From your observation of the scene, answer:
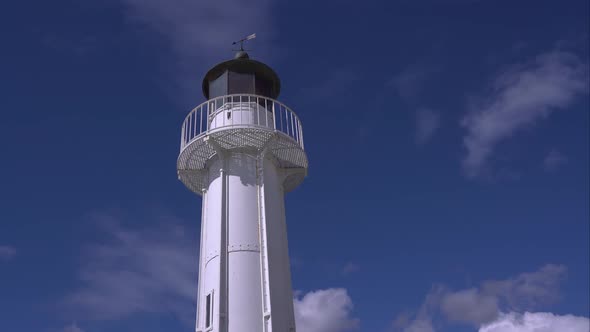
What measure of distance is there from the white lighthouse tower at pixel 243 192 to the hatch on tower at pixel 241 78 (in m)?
0.04

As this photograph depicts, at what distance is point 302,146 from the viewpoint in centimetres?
2180

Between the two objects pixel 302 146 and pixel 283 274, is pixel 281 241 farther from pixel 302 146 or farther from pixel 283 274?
pixel 302 146

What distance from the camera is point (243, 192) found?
66.2ft

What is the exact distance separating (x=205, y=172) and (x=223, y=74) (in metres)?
4.44

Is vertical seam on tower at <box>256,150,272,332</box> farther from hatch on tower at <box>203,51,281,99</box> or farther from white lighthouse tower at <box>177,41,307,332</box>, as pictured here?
hatch on tower at <box>203,51,281,99</box>

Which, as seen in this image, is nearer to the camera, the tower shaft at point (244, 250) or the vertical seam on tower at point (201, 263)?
the tower shaft at point (244, 250)

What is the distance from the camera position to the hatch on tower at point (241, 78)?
23219 mm

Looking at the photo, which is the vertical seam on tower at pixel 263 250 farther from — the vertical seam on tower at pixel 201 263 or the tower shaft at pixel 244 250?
the vertical seam on tower at pixel 201 263

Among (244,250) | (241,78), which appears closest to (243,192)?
(244,250)

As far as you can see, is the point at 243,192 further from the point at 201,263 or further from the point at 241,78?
the point at 241,78

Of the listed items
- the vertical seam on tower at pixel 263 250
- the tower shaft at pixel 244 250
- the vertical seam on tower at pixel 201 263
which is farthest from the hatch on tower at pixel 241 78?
the vertical seam on tower at pixel 201 263

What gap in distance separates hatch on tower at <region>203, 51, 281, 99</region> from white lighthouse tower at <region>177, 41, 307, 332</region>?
0.04 m

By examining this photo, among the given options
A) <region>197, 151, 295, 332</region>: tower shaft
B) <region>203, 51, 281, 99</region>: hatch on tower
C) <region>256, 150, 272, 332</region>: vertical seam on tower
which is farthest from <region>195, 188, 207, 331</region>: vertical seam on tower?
<region>203, 51, 281, 99</region>: hatch on tower

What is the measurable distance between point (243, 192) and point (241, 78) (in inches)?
223
